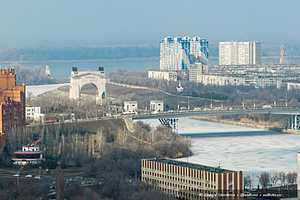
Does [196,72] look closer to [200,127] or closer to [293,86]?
[293,86]

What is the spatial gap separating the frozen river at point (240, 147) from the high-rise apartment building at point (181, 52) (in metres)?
15.2

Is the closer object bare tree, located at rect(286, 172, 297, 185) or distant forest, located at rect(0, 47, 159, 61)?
bare tree, located at rect(286, 172, 297, 185)

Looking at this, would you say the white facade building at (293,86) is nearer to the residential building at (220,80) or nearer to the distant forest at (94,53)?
the residential building at (220,80)

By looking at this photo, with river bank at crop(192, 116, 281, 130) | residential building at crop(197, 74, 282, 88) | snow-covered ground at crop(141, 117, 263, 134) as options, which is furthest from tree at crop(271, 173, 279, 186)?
residential building at crop(197, 74, 282, 88)

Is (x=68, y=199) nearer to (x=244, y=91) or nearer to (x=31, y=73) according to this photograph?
(x=244, y=91)

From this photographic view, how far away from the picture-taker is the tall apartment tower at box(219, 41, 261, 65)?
36406 millimetres

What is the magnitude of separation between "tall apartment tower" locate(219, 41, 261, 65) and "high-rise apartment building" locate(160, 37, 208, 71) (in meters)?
1.04

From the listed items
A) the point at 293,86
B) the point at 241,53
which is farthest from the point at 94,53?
the point at 293,86

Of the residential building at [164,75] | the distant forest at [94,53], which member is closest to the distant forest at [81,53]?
the distant forest at [94,53]

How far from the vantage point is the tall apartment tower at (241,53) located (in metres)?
36.4

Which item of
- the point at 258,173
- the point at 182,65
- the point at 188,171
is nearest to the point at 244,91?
the point at 182,65

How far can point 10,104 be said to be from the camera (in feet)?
49.1

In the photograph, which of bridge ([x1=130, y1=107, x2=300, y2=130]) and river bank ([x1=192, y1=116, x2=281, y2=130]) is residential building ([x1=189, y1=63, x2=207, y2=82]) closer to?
river bank ([x1=192, y1=116, x2=281, y2=130])

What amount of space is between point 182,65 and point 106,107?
14277 millimetres
